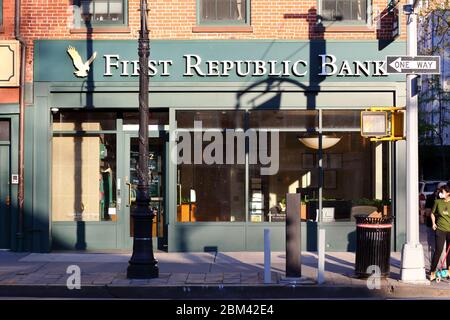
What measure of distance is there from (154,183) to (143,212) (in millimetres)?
4161

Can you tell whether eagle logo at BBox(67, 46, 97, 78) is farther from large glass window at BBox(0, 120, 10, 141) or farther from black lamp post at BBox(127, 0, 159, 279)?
black lamp post at BBox(127, 0, 159, 279)

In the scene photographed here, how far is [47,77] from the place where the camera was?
1470cm

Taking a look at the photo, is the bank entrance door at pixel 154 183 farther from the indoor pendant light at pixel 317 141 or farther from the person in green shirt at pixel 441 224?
the person in green shirt at pixel 441 224

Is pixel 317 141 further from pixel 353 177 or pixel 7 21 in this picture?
pixel 7 21

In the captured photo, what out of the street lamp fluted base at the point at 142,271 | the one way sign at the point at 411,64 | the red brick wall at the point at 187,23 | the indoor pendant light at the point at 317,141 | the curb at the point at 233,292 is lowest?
the curb at the point at 233,292

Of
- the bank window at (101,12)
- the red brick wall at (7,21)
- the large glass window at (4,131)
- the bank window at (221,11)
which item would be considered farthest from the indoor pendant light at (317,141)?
the red brick wall at (7,21)

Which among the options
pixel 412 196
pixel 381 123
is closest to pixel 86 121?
pixel 381 123

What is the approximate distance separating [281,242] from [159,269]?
10.7ft

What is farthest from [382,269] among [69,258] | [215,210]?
[69,258]

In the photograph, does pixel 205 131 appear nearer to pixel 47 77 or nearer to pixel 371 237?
pixel 47 77

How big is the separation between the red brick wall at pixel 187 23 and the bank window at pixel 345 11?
0.71ft

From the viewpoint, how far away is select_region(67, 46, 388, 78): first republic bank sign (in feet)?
48.0

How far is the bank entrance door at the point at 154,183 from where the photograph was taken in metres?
15.1

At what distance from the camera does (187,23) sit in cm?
1477
